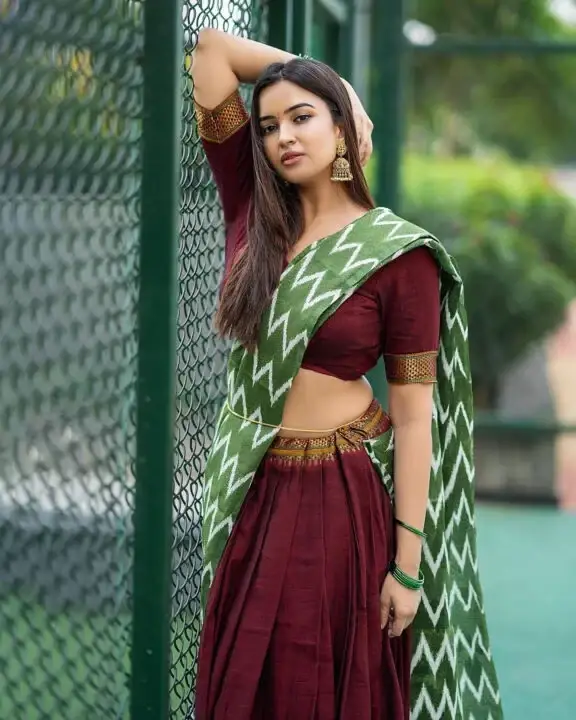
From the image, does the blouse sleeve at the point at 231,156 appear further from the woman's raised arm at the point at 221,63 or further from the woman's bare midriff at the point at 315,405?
the woman's bare midriff at the point at 315,405

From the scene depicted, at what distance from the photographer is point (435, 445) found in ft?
7.26

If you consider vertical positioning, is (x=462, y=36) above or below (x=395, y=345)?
above

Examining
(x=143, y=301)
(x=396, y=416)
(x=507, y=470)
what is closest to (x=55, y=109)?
(x=143, y=301)

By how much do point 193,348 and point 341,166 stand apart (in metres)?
0.59

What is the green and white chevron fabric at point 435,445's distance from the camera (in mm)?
2008

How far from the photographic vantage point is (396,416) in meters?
2.10

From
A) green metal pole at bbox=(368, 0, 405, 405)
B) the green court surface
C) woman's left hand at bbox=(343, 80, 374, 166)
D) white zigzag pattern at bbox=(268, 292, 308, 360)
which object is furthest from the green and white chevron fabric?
green metal pole at bbox=(368, 0, 405, 405)

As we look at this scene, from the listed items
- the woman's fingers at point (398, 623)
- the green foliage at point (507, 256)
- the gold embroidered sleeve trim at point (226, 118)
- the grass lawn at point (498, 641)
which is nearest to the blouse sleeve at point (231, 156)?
the gold embroidered sleeve trim at point (226, 118)

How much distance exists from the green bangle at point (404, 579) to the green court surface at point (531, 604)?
56.2 inches

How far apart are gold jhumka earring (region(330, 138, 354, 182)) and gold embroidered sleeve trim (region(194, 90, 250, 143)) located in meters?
Result: 0.18

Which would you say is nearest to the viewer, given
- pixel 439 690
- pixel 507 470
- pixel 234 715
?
pixel 234 715

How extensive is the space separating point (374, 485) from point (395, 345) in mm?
251

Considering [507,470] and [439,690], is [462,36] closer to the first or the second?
[507,470]

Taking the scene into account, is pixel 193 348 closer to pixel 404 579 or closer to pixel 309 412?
pixel 309 412
